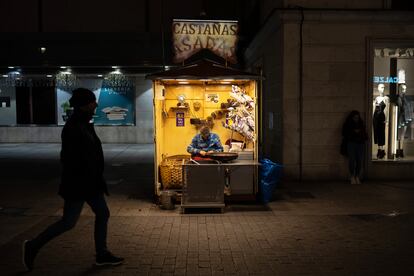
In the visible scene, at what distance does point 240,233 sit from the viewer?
707 centimetres

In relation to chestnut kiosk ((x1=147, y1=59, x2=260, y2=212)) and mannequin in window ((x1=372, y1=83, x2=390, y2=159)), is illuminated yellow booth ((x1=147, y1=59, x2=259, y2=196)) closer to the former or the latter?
chestnut kiosk ((x1=147, y1=59, x2=260, y2=212))

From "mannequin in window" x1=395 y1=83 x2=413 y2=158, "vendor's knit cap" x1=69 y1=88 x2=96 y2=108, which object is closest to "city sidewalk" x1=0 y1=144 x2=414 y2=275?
"mannequin in window" x1=395 y1=83 x2=413 y2=158

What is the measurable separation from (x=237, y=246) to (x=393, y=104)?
24.4ft

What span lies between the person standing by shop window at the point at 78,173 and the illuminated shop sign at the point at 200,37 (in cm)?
514

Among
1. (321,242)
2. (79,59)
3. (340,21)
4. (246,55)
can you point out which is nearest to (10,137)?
(79,59)

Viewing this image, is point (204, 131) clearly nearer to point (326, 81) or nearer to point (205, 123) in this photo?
point (205, 123)

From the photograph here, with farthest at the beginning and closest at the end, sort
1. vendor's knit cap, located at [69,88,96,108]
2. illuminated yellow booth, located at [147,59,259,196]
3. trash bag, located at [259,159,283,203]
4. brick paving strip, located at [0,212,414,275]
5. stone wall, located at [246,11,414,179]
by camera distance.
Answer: stone wall, located at [246,11,414,179]
illuminated yellow booth, located at [147,59,259,196]
trash bag, located at [259,159,283,203]
brick paving strip, located at [0,212,414,275]
vendor's knit cap, located at [69,88,96,108]

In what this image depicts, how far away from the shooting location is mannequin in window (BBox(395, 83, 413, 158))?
12117 mm

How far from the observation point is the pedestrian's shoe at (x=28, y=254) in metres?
5.40

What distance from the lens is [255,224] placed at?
7609 millimetres

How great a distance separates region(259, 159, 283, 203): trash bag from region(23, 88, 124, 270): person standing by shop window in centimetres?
400

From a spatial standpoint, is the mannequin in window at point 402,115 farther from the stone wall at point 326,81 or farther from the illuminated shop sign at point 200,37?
the illuminated shop sign at point 200,37

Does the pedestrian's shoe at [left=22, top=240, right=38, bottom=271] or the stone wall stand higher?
the stone wall

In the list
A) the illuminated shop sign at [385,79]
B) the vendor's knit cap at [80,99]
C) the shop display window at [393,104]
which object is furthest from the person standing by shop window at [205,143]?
the illuminated shop sign at [385,79]
